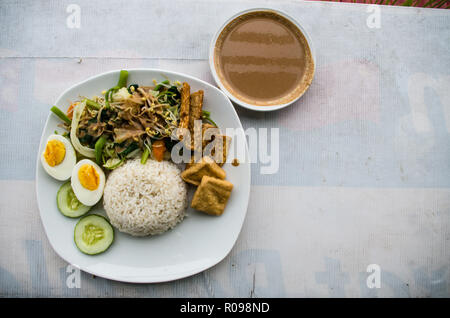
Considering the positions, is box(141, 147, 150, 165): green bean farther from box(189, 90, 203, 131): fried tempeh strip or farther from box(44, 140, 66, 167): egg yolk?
box(44, 140, 66, 167): egg yolk

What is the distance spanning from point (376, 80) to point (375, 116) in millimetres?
258

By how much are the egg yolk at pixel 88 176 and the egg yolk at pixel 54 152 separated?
14 centimetres

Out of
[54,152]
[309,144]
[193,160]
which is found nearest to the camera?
[54,152]

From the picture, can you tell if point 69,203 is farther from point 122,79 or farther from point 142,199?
point 122,79

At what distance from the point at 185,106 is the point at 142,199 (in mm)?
623

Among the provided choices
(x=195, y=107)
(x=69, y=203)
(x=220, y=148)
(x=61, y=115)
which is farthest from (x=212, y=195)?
(x=61, y=115)

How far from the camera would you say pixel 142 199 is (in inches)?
71.8

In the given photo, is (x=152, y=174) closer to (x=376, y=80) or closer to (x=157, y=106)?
(x=157, y=106)

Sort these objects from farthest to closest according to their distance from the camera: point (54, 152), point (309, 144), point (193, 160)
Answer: point (309, 144) < point (193, 160) < point (54, 152)

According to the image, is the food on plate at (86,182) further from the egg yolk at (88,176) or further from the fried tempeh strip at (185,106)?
the fried tempeh strip at (185,106)

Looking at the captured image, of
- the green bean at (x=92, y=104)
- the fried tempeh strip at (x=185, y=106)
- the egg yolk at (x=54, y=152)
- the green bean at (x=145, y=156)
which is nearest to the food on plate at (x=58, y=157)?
the egg yolk at (x=54, y=152)

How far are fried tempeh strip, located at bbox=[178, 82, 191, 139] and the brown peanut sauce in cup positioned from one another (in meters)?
0.25
